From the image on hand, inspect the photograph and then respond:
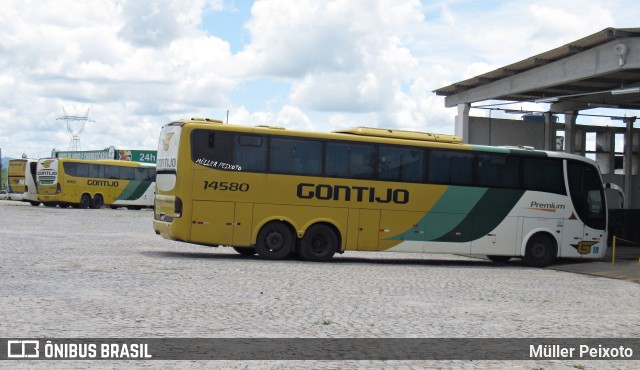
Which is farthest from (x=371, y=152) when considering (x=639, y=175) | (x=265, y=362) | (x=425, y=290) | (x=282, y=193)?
(x=639, y=175)

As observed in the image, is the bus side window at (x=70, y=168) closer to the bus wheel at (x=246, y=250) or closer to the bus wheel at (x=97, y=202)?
the bus wheel at (x=97, y=202)

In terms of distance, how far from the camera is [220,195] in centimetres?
1928

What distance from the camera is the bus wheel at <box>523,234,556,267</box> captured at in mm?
21812

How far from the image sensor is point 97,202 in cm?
5194

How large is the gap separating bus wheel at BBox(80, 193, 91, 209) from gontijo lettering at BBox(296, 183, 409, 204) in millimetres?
34194

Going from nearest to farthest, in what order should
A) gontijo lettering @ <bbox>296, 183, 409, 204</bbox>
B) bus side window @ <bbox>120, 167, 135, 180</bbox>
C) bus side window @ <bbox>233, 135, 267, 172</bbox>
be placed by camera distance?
bus side window @ <bbox>233, 135, 267, 172</bbox> → gontijo lettering @ <bbox>296, 183, 409, 204</bbox> → bus side window @ <bbox>120, 167, 135, 180</bbox>

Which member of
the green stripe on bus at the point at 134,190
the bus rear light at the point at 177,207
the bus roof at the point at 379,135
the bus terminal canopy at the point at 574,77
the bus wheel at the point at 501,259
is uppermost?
the bus terminal canopy at the point at 574,77

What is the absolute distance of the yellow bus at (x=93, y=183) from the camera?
166 ft

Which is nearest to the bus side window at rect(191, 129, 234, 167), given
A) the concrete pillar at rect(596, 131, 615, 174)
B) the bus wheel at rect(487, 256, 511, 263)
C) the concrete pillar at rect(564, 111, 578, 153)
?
the bus wheel at rect(487, 256, 511, 263)

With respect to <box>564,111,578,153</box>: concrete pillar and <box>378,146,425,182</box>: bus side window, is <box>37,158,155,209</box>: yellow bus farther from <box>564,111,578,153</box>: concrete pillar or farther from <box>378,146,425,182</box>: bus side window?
<box>378,146,425,182</box>: bus side window

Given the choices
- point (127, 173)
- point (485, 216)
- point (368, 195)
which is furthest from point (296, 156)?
point (127, 173)

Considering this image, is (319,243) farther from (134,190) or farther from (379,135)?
(134,190)

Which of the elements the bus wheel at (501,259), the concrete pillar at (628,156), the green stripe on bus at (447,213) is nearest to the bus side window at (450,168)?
the green stripe on bus at (447,213)

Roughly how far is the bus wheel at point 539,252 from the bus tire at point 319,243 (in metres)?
5.02
